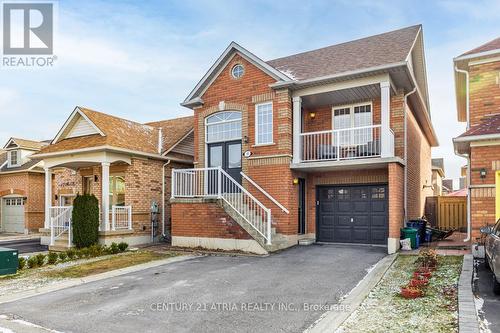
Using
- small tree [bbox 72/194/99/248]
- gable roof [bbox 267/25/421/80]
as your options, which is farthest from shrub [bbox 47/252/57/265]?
gable roof [bbox 267/25/421/80]

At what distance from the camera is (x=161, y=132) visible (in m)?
18.8

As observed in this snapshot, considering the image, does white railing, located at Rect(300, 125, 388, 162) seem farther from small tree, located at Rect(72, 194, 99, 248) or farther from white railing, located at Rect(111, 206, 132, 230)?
small tree, located at Rect(72, 194, 99, 248)

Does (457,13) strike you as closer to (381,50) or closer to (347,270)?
(381,50)

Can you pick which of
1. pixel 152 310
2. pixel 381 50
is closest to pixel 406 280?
pixel 152 310

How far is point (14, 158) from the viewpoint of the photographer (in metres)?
25.0

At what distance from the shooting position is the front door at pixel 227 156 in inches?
569

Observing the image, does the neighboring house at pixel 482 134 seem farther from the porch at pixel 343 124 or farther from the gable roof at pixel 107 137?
the gable roof at pixel 107 137

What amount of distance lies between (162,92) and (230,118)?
501 inches

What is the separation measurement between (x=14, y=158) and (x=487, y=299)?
89.9ft

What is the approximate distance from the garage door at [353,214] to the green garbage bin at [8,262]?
9711mm

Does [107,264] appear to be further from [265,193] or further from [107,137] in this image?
[107,137]

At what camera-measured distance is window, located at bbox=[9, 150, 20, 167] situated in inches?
974

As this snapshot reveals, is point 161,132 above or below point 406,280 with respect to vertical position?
above

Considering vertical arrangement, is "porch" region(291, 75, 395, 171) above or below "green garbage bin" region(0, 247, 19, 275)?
above
